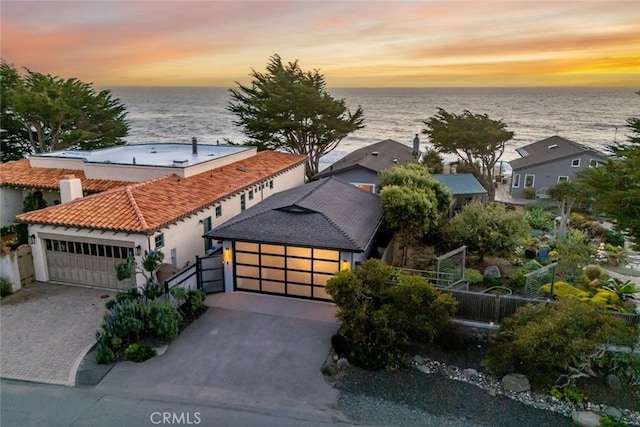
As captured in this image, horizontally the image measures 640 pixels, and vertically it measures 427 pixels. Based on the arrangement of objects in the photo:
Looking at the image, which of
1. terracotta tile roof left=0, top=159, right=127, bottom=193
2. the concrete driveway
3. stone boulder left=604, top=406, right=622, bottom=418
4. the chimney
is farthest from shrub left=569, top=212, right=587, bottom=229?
the chimney

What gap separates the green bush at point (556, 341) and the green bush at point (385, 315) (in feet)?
5.83

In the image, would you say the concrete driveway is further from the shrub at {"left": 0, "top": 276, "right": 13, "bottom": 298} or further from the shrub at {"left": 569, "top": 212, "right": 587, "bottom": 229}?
the shrub at {"left": 569, "top": 212, "right": 587, "bottom": 229}

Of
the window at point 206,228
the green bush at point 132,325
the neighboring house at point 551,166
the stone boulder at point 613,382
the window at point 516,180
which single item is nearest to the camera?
the stone boulder at point 613,382

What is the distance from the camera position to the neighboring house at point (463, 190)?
25.7m

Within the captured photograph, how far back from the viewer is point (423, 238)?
18938mm

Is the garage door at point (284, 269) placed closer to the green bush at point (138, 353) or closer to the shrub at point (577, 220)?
the green bush at point (138, 353)

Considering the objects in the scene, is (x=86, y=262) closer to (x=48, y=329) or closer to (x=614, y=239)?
(x=48, y=329)

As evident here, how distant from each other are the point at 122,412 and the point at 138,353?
2.20 metres

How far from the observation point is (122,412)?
9.79 metres

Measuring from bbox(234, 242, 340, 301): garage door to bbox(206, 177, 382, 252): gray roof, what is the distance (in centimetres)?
40

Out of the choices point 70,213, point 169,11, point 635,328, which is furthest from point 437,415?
point 169,11

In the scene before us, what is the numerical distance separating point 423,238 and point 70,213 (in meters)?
14.1

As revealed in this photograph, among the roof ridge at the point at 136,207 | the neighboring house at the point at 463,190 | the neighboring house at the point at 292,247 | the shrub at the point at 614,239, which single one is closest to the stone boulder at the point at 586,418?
the neighboring house at the point at 292,247

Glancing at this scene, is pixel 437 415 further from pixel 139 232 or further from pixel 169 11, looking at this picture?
pixel 169 11
